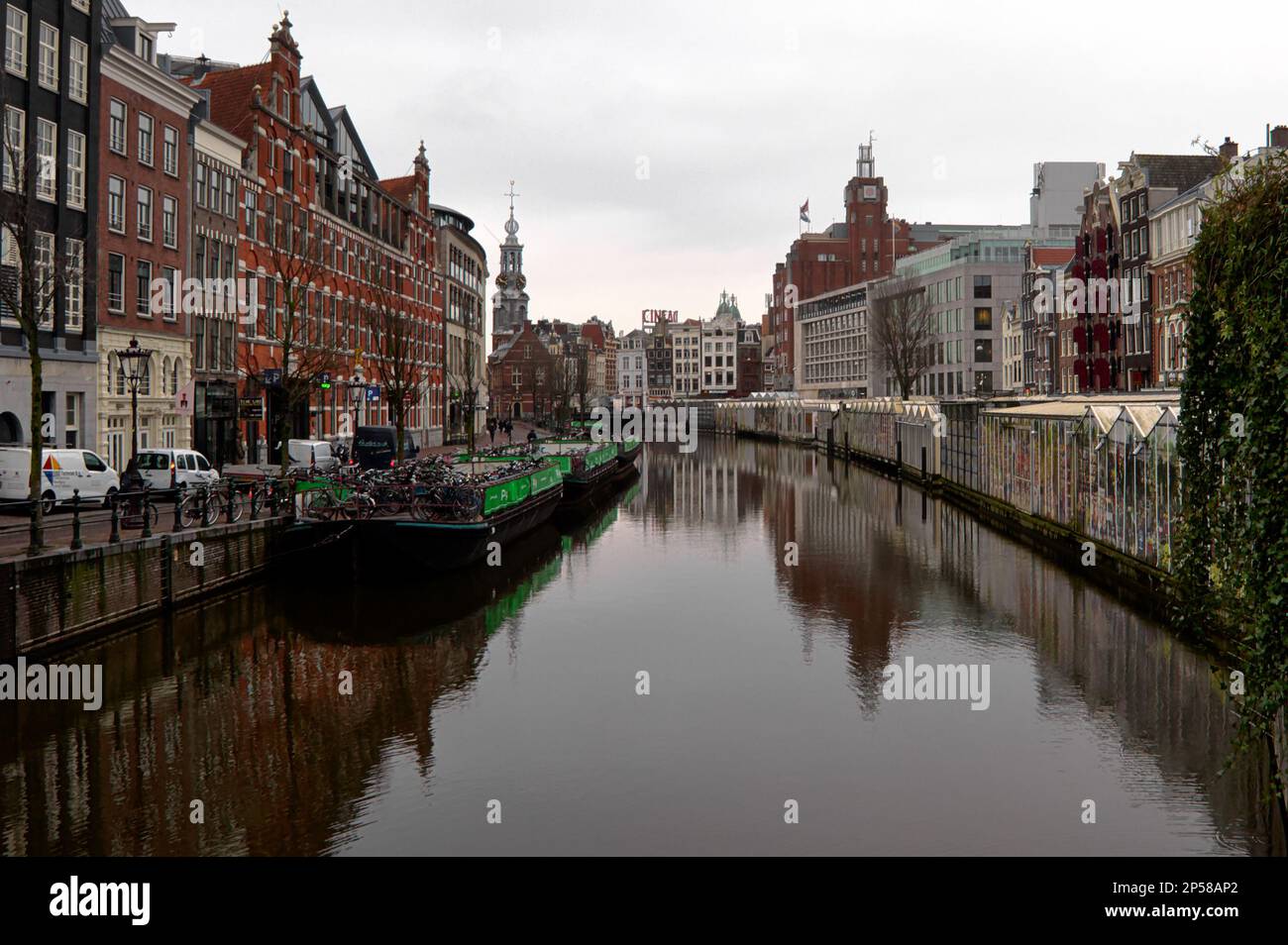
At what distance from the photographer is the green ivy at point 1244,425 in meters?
7.41

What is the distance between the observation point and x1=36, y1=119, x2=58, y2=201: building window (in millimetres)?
29828

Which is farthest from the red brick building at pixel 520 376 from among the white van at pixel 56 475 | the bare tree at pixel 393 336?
the white van at pixel 56 475

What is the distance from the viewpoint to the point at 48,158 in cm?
3028

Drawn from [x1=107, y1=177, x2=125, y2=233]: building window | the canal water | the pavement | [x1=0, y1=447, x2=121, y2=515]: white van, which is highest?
[x1=107, y1=177, x2=125, y2=233]: building window

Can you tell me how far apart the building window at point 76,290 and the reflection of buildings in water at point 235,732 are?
1522 cm

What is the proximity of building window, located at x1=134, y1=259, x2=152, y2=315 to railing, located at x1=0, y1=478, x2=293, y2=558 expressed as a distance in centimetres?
1187

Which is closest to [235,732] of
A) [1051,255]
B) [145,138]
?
[145,138]

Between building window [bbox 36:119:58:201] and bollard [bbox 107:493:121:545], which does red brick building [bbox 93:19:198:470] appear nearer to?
building window [bbox 36:119:58:201]

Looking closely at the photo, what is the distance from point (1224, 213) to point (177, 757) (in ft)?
39.0

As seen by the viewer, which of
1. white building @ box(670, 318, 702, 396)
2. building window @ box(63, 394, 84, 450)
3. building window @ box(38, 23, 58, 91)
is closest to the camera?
building window @ box(38, 23, 58, 91)

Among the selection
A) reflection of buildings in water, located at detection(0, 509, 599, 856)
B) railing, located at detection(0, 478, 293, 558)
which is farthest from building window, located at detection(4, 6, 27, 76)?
reflection of buildings in water, located at detection(0, 509, 599, 856)

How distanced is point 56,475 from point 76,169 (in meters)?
12.4

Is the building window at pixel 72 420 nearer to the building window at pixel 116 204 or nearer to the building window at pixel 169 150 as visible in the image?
the building window at pixel 116 204

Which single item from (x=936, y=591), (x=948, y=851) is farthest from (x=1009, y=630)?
(x=948, y=851)
